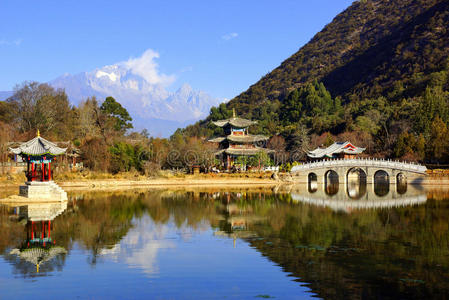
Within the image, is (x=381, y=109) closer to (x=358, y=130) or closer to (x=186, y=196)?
(x=358, y=130)

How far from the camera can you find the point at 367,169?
52.5 meters

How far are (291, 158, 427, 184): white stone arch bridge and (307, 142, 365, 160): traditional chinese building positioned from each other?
329 inches

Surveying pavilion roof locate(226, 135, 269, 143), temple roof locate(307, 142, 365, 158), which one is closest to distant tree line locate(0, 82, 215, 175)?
pavilion roof locate(226, 135, 269, 143)

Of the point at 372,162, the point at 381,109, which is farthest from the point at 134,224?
the point at 381,109

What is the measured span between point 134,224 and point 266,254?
9632 millimetres

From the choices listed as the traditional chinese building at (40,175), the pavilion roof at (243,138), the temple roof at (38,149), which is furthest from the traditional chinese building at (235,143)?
the traditional chinese building at (40,175)

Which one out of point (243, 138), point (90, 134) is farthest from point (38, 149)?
point (243, 138)

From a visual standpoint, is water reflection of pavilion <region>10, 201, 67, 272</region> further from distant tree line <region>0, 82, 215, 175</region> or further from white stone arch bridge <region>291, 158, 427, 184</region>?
white stone arch bridge <region>291, 158, 427, 184</region>

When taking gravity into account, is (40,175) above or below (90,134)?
below

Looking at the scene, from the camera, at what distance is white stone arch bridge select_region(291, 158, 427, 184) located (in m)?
49.9

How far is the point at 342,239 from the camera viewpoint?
19328mm

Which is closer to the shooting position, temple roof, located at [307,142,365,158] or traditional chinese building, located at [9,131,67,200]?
traditional chinese building, located at [9,131,67,200]

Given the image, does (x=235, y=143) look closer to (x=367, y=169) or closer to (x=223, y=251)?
(x=367, y=169)

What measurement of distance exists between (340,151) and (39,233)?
4831 cm
